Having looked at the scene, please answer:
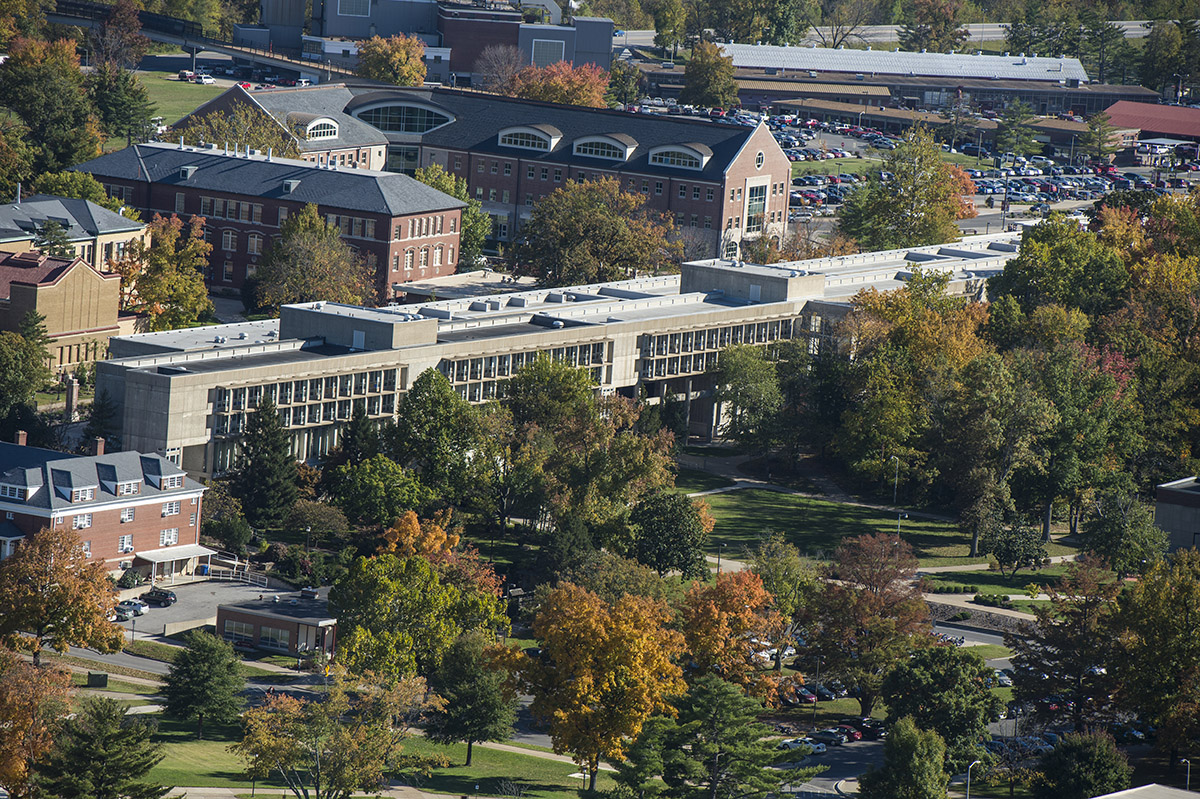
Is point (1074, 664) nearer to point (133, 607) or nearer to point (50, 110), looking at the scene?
point (133, 607)

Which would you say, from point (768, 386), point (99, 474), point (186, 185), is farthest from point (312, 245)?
point (99, 474)

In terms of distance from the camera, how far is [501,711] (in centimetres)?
8362

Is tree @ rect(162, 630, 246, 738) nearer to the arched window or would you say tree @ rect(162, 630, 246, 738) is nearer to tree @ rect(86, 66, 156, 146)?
tree @ rect(86, 66, 156, 146)

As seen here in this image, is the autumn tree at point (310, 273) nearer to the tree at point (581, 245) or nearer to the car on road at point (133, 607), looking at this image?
the tree at point (581, 245)

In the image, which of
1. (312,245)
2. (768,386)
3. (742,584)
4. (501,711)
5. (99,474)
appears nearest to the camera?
(501,711)

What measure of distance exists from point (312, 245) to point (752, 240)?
50555mm

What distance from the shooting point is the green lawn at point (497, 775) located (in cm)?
8075

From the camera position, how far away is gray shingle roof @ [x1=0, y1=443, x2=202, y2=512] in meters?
96.8

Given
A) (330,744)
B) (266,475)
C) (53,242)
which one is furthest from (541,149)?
(330,744)

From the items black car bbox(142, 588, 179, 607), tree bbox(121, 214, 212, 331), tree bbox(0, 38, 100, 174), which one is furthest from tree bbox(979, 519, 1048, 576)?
tree bbox(0, 38, 100, 174)

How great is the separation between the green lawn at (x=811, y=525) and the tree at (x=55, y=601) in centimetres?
3569

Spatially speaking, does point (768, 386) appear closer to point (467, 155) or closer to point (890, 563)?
point (890, 563)

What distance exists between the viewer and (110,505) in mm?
98562

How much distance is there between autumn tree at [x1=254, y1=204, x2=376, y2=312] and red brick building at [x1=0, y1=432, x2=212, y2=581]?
39398 millimetres
